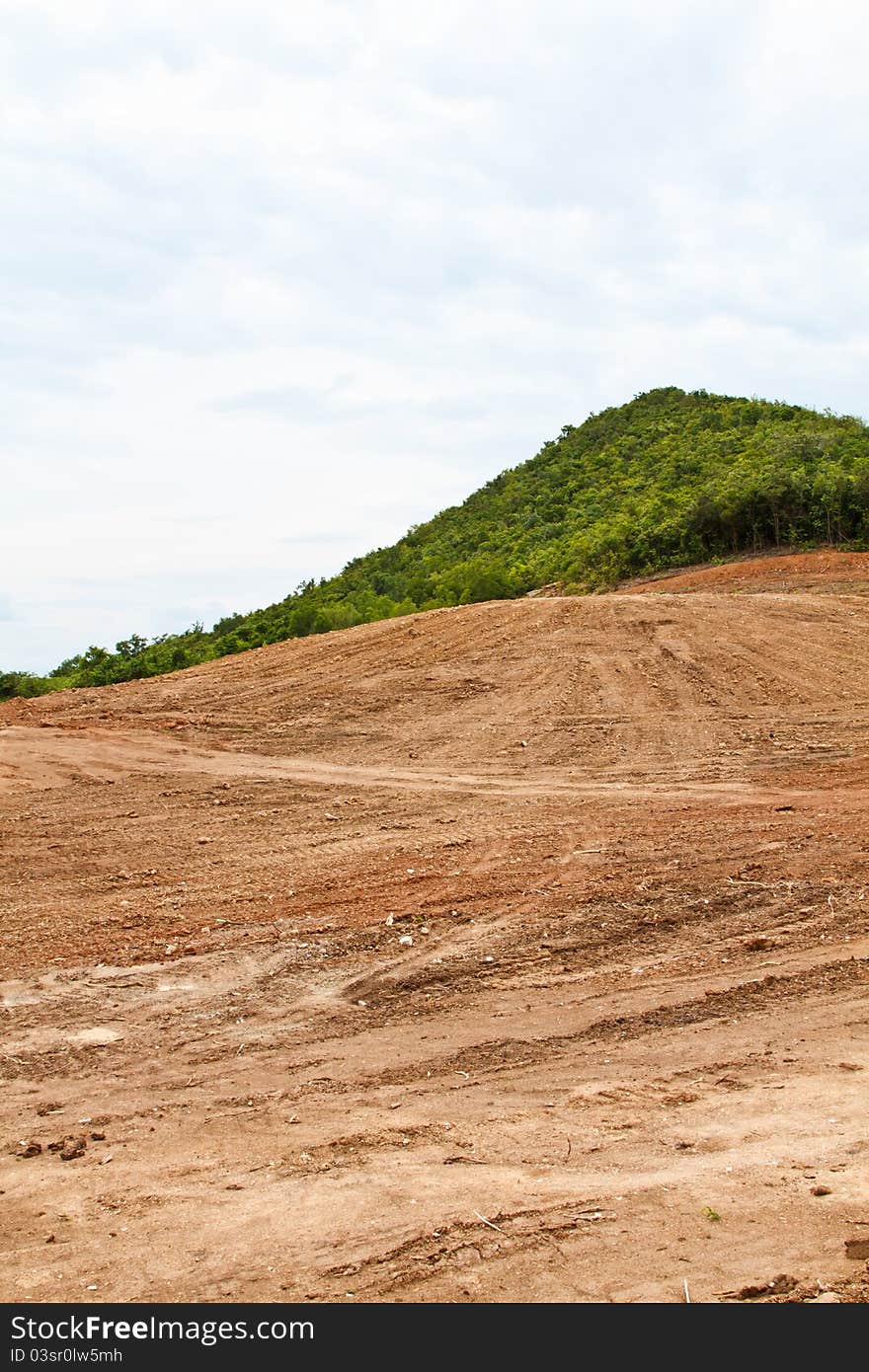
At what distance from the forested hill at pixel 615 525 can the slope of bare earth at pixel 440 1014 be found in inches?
558

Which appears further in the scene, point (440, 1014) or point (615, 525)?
point (615, 525)

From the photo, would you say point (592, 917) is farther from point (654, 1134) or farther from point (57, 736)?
point (57, 736)

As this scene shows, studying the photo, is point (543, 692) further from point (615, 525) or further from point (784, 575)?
point (615, 525)

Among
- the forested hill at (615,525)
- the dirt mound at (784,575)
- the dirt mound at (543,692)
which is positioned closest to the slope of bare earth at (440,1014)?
the dirt mound at (543,692)

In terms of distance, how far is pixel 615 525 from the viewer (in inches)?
1314

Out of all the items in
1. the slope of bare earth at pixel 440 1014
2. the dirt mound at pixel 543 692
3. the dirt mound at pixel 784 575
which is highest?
the dirt mound at pixel 784 575

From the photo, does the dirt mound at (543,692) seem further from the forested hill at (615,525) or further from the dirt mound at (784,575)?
the forested hill at (615,525)

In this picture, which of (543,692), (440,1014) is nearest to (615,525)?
(543,692)

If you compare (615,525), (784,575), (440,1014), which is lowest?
(440,1014)

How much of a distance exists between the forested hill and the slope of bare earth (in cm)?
1417

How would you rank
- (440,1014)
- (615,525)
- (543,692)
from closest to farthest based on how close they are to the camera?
(440,1014)
(543,692)
(615,525)

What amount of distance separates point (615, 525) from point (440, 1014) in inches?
1152

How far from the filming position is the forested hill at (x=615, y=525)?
2730 centimetres

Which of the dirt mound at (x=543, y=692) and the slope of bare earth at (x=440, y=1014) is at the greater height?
the dirt mound at (x=543, y=692)
